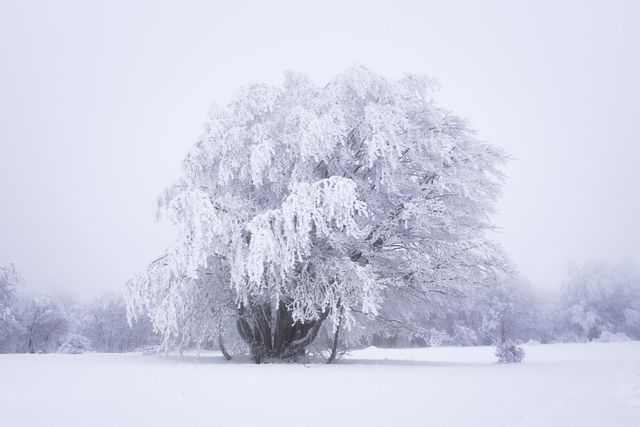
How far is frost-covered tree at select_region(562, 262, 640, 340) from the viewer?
47.4 meters

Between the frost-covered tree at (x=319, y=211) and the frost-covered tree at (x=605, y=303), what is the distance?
39003 mm

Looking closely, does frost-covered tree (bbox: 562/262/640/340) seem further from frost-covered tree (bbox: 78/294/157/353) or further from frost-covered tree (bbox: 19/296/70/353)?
frost-covered tree (bbox: 19/296/70/353)

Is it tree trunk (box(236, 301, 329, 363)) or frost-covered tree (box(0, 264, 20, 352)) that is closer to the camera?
tree trunk (box(236, 301, 329, 363))

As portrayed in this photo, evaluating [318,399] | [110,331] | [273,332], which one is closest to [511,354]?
[273,332]

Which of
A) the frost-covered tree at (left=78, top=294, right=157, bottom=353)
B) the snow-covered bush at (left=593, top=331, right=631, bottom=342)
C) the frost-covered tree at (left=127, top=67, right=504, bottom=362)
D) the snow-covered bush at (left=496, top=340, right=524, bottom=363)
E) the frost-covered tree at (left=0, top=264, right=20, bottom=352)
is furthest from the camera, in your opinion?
the frost-covered tree at (left=78, top=294, right=157, bottom=353)

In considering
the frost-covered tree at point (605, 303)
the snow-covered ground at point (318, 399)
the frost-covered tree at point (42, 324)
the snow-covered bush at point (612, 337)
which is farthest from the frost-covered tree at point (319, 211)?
the frost-covered tree at point (605, 303)

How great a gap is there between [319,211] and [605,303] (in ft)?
151

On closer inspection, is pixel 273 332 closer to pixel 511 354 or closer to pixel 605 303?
pixel 511 354

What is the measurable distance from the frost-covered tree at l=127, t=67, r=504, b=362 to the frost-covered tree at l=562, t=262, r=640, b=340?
128 feet

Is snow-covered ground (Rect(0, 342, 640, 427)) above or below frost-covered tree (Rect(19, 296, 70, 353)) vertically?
above

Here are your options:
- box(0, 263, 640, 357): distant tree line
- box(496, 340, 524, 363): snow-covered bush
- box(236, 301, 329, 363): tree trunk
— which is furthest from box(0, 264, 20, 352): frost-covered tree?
box(496, 340, 524, 363): snow-covered bush

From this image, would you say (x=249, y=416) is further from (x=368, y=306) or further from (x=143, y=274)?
(x=143, y=274)

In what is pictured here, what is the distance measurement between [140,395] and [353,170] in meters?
10.4

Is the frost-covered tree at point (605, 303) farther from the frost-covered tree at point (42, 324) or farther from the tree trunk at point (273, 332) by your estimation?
→ the frost-covered tree at point (42, 324)
